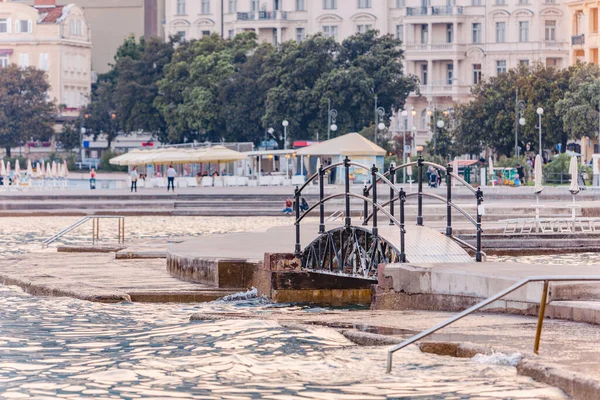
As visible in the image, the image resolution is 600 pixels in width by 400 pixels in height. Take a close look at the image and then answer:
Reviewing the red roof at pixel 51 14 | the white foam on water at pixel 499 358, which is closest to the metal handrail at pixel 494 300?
the white foam on water at pixel 499 358

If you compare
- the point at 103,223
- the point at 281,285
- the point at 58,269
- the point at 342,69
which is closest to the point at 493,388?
the point at 281,285

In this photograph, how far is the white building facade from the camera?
11538 centimetres

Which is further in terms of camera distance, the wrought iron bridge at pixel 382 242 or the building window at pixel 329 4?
the building window at pixel 329 4

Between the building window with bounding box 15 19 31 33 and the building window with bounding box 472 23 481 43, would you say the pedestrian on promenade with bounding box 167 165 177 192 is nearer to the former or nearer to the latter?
the building window with bounding box 472 23 481 43

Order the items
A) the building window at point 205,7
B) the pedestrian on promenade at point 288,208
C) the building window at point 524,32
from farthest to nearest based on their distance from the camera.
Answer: the building window at point 205,7, the building window at point 524,32, the pedestrian on promenade at point 288,208

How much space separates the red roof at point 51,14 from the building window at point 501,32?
38980mm

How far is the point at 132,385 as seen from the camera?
18016 mm

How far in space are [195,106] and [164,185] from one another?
2192cm

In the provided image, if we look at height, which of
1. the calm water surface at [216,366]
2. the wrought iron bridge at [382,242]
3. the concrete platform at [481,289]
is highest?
the wrought iron bridge at [382,242]

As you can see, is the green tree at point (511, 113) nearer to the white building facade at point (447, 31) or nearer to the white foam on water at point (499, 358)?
the white building facade at point (447, 31)

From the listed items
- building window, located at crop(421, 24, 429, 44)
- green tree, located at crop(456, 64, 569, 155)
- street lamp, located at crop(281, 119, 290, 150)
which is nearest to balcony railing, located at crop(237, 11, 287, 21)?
building window, located at crop(421, 24, 429, 44)

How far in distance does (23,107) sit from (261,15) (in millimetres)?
18678

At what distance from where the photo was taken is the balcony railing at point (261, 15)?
402ft

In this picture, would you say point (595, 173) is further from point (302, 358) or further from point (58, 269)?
point (302, 358)
